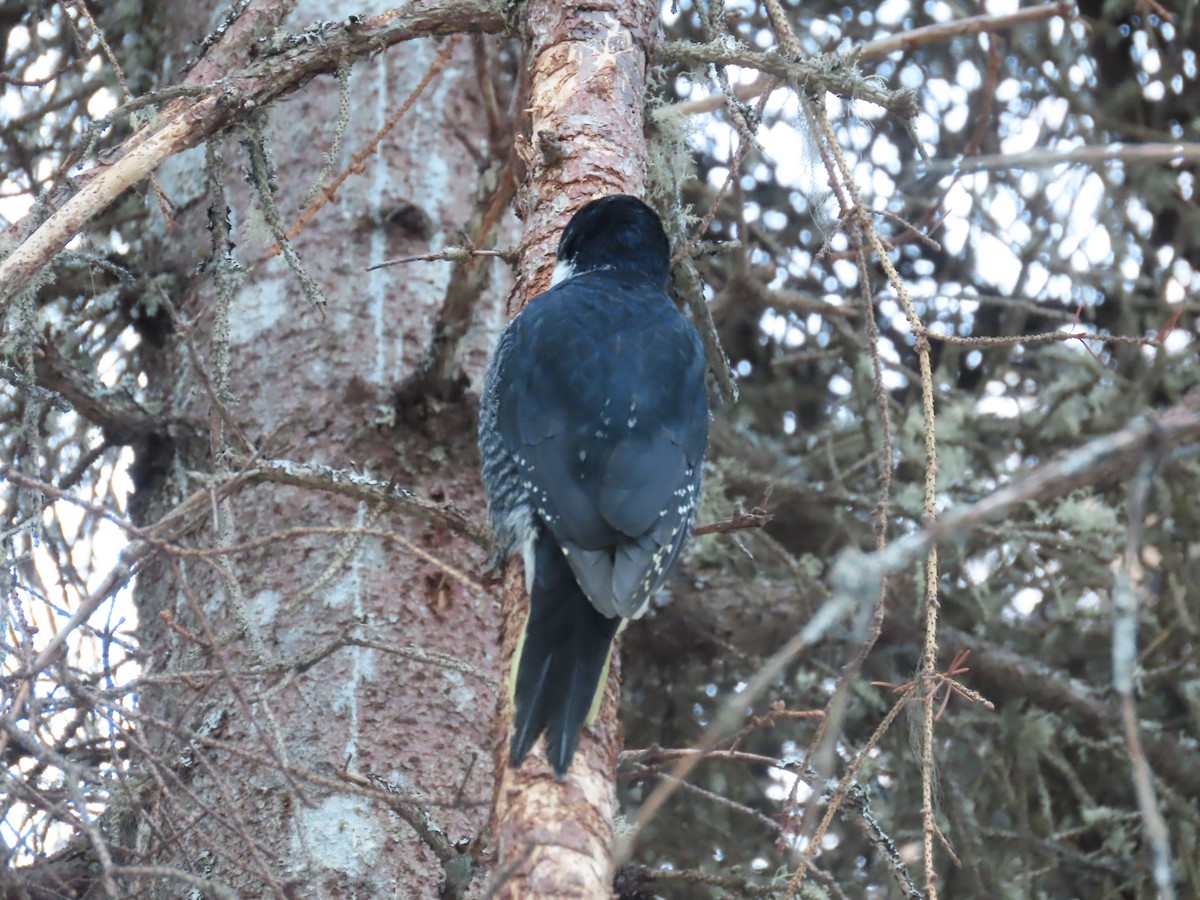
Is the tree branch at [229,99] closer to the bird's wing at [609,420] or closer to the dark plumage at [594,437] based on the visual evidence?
the dark plumage at [594,437]

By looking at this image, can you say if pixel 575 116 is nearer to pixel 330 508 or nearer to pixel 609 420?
pixel 609 420

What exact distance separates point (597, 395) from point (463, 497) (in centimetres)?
71

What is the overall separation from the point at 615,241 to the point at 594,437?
0.55 m

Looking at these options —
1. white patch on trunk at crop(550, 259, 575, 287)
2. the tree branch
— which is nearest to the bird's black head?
white patch on trunk at crop(550, 259, 575, 287)

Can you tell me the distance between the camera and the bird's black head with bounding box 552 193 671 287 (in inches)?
122

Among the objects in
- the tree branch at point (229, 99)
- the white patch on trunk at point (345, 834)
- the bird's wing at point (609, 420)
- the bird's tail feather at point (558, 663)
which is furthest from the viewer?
the white patch on trunk at point (345, 834)

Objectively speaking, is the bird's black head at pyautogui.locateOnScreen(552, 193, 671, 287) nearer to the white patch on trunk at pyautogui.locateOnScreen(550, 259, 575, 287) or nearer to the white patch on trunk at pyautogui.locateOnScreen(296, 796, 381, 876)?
the white patch on trunk at pyautogui.locateOnScreen(550, 259, 575, 287)

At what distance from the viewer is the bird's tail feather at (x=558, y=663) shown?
2250 mm

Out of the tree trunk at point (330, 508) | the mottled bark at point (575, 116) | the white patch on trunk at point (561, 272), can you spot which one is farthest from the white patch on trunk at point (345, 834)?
the white patch on trunk at point (561, 272)

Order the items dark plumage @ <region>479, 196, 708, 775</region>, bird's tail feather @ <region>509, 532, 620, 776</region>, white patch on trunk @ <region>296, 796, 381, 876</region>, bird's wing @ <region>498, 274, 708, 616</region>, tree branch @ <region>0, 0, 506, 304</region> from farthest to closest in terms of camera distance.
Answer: white patch on trunk @ <region>296, 796, 381, 876</region> < bird's wing @ <region>498, 274, 708, 616</region> < dark plumage @ <region>479, 196, 708, 775</region> < tree branch @ <region>0, 0, 506, 304</region> < bird's tail feather @ <region>509, 532, 620, 776</region>

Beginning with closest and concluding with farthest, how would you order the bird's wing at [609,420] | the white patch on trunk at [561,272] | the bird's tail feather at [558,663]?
the bird's tail feather at [558,663] < the bird's wing at [609,420] < the white patch on trunk at [561,272]

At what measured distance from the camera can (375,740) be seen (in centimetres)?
323

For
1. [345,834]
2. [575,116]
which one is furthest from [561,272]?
[345,834]

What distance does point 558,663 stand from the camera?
94.1 inches
